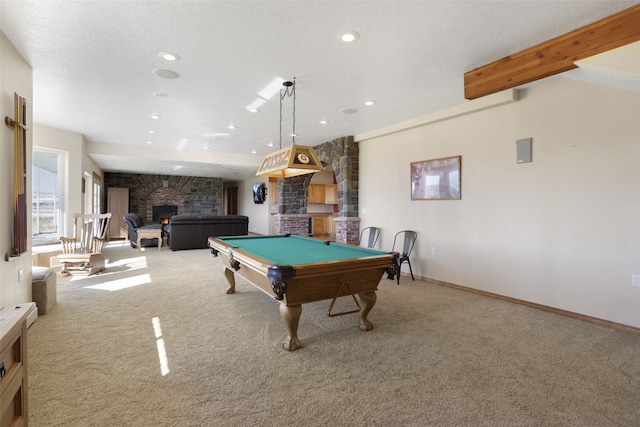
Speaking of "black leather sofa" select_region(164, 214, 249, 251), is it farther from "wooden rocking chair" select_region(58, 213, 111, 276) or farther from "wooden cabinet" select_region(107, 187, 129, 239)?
"wooden cabinet" select_region(107, 187, 129, 239)

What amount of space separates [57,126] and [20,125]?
3.42m

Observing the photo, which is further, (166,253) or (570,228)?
(166,253)

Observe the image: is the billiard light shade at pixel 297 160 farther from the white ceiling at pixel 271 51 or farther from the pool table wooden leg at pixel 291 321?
the pool table wooden leg at pixel 291 321

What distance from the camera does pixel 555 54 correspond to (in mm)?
2535

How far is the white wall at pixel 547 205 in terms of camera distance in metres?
2.97

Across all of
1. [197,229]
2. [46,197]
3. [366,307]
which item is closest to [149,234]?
[197,229]

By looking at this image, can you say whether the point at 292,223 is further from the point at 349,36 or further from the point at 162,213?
the point at 349,36

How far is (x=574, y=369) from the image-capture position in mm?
2197

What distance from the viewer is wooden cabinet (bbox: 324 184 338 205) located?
36.4 feet

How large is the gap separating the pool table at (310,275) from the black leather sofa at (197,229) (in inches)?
201

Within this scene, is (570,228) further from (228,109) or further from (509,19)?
(228,109)

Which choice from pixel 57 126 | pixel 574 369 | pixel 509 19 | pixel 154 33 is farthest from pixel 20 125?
pixel 574 369

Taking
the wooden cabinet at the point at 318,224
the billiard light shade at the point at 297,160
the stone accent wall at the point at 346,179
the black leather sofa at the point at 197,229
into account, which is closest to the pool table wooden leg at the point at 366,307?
the billiard light shade at the point at 297,160

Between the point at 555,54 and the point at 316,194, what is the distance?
8749 mm
